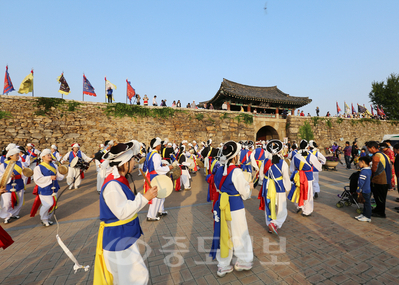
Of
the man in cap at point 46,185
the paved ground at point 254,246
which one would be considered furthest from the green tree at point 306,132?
the man in cap at point 46,185

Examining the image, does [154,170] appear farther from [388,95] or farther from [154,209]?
[388,95]

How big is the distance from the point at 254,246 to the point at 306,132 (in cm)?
2367

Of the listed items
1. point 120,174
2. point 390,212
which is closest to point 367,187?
point 390,212

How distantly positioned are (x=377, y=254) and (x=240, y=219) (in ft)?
8.31

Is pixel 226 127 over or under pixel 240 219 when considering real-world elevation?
over

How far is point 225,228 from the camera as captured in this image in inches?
109

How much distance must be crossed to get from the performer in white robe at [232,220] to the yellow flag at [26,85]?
18.2 m

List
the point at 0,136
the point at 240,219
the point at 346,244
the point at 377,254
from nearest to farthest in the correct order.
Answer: the point at 240,219, the point at 377,254, the point at 346,244, the point at 0,136

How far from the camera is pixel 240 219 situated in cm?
280

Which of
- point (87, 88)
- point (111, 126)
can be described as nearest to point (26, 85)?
point (87, 88)

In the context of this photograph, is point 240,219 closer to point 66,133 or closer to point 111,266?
point 111,266

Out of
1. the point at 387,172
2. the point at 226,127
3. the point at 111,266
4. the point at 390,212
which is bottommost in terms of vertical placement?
the point at 390,212

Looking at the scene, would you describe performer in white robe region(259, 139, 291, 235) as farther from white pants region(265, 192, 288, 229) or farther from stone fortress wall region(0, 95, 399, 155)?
stone fortress wall region(0, 95, 399, 155)

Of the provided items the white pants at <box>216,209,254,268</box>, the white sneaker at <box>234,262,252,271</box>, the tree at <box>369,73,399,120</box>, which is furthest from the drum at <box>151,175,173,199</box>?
the tree at <box>369,73,399,120</box>
